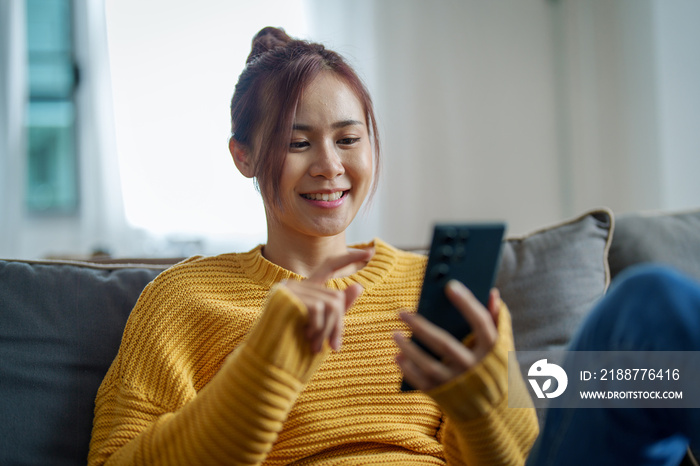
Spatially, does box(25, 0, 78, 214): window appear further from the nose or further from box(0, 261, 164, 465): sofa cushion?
the nose

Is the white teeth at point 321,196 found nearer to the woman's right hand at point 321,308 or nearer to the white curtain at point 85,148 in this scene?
the woman's right hand at point 321,308

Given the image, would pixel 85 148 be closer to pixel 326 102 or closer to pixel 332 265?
pixel 326 102

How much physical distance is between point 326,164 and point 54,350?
0.58 metres

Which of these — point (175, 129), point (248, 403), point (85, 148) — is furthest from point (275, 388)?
point (85, 148)

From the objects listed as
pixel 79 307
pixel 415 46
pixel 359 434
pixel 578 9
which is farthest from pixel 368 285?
pixel 578 9

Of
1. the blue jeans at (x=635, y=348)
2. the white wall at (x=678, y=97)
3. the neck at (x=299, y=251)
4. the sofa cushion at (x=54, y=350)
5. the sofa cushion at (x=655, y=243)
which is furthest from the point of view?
the white wall at (x=678, y=97)

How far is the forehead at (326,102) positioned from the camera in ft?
3.26

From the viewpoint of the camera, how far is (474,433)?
2.33 ft

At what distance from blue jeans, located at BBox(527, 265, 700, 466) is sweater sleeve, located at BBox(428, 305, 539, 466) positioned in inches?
2.3

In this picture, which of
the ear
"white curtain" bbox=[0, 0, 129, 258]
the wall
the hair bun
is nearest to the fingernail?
the ear

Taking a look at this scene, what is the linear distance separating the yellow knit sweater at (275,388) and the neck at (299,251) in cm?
4

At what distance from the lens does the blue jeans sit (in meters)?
0.60

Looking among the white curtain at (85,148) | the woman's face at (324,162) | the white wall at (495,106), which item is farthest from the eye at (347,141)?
the white curtain at (85,148)

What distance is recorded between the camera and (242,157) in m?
1.10
